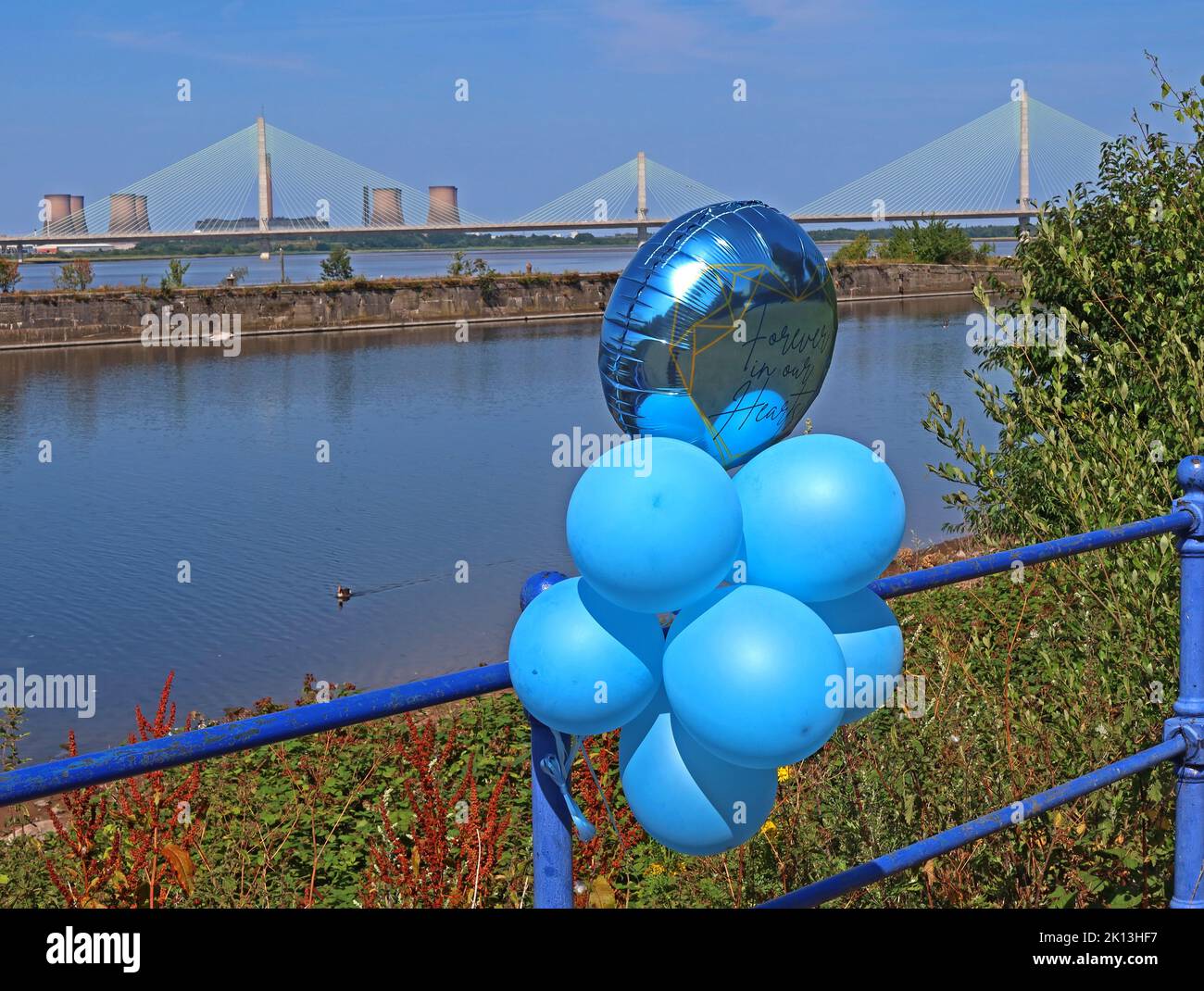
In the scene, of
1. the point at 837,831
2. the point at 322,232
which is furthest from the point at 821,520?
the point at 322,232

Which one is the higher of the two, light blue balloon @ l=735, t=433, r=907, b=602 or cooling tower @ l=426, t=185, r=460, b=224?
cooling tower @ l=426, t=185, r=460, b=224

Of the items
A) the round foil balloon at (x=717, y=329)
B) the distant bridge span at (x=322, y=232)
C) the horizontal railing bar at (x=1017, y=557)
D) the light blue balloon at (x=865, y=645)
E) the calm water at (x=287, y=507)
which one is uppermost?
the distant bridge span at (x=322, y=232)

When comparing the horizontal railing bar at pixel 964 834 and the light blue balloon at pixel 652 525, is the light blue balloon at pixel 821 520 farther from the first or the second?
the horizontal railing bar at pixel 964 834

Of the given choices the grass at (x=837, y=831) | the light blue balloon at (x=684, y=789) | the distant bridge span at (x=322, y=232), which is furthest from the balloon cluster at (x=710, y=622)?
the distant bridge span at (x=322, y=232)

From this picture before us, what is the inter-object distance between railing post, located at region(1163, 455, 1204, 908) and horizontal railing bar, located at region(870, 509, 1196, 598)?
56mm

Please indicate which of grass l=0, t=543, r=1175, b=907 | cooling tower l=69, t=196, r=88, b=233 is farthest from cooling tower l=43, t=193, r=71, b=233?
grass l=0, t=543, r=1175, b=907

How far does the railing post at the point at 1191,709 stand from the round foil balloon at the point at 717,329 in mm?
865

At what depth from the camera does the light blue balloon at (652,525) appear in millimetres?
1429

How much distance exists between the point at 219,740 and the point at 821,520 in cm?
76

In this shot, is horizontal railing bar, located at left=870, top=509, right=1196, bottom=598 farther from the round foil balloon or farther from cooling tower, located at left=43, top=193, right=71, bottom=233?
cooling tower, located at left=43, top=193, right=71, bottom=233

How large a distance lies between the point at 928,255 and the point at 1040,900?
44.7 metres

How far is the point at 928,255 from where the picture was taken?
44.9 m

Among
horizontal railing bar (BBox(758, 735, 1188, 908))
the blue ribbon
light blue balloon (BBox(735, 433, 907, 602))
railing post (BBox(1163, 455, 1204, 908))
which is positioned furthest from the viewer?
railing post (BBox(1163, 455, 1204, 908))

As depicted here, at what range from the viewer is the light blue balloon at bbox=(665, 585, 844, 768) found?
1448 mm
